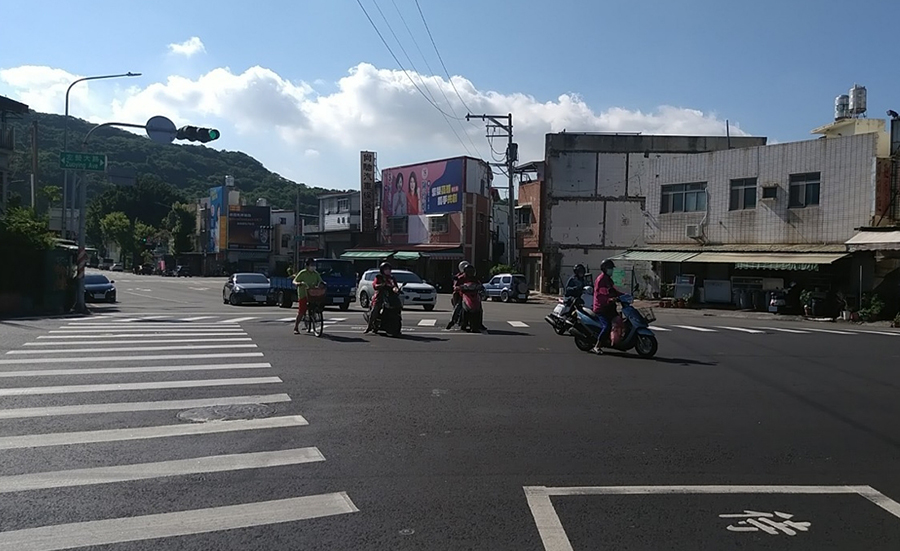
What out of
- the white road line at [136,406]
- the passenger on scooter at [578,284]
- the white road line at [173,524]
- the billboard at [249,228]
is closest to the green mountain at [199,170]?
the billboard at [249,228]

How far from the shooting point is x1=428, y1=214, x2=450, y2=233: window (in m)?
55.6

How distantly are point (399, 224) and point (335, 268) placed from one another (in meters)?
29.5

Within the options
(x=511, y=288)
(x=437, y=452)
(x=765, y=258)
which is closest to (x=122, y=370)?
(x=437, y=452)

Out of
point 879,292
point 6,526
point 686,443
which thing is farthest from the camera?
point 879,292

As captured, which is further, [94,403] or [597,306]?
[597,306]

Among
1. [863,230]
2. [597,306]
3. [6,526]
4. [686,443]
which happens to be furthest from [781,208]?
[6,526]

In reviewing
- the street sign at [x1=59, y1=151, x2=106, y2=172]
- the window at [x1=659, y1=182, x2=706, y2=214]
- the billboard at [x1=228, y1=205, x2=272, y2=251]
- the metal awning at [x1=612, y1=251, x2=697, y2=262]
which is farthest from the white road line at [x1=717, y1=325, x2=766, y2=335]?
the billboard at [x1=228, y1=205, x2=272, y2=251]

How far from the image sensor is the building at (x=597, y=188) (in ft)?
154

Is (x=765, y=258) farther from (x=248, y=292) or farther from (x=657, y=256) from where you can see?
(x=248, y=292)

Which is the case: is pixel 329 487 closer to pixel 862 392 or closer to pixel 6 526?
pixel 6 526

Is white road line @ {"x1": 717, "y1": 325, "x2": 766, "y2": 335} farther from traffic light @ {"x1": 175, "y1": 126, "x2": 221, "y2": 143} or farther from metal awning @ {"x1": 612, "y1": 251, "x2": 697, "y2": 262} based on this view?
traffic light @ {"x1": 175, "y1": 126, "x2": 221, "y2": 143}

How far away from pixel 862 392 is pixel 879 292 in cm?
2105

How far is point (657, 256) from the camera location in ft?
123

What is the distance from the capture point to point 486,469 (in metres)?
6.60
